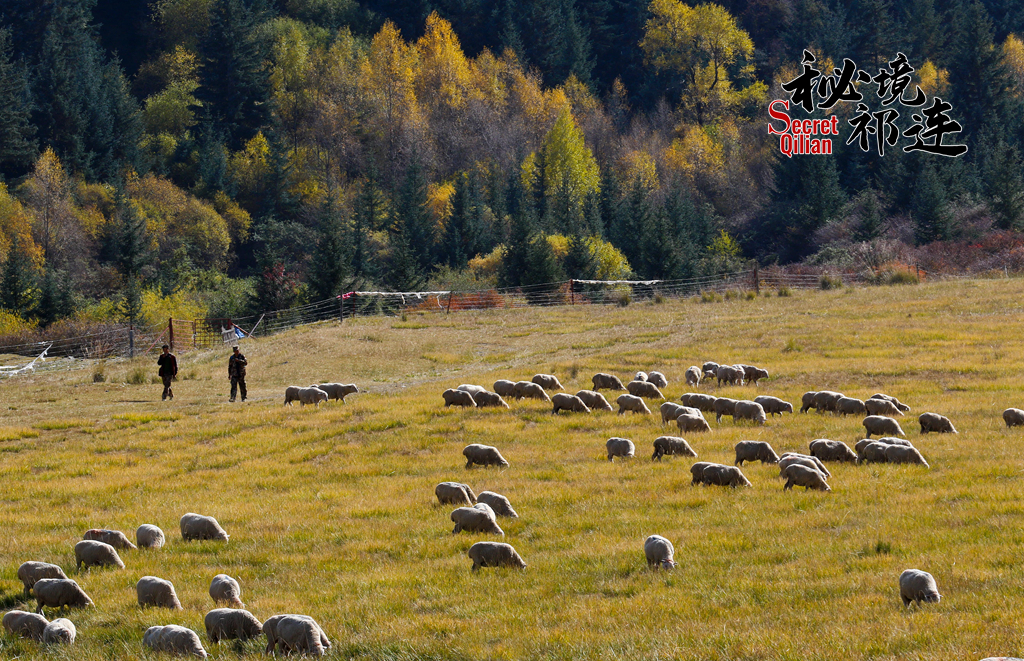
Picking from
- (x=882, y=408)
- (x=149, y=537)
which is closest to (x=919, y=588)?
(x=149, y=537)

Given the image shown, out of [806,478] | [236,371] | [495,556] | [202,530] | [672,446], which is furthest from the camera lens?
[236,371]

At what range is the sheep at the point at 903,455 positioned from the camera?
18.2 meters

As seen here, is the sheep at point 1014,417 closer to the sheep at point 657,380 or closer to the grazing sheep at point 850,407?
the grazing sheep at point 850,407

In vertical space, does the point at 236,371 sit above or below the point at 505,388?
A: above

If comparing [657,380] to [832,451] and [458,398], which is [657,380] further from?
[832,451]

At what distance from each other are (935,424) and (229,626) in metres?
14.9

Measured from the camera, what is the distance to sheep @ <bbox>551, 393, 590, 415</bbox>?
85.8 ft

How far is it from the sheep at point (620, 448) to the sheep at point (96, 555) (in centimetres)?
917

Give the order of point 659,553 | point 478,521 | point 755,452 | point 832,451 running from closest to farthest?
point 659,553 → point 478,521 → point 832,451 → point 755,452

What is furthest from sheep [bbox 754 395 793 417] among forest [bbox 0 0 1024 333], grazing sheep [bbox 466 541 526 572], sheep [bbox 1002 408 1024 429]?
forest [bbox 0 0 1024 333]

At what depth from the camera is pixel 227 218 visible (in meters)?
104

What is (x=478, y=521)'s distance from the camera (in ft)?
50.8

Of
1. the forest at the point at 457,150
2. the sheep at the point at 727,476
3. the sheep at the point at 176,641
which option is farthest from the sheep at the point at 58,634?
the forest at the point at 457,150

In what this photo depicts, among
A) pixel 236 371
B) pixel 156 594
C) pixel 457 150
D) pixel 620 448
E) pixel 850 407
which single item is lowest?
pixel 156 594
